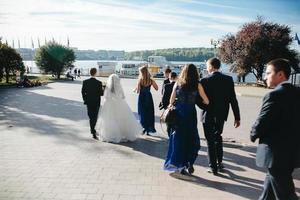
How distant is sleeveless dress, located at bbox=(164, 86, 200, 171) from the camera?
641cm

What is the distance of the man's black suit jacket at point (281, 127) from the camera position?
3801 mm

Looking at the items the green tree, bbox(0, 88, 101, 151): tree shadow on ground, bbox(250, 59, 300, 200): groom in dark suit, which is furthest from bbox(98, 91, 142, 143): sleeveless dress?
the green tree

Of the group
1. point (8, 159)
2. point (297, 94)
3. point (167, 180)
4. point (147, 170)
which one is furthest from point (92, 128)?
point (297, 94)

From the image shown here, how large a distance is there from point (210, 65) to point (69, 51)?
1516 inches

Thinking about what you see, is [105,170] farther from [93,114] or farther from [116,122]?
[93,114]

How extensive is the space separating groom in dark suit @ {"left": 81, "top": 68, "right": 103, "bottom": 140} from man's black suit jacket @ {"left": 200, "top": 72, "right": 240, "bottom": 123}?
398 centimetres

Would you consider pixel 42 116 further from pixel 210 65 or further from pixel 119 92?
pixel 210 65

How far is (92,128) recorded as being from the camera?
9.71 m

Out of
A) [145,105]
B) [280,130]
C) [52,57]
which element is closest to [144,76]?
[145,105]

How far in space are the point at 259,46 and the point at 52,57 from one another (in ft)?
77.5

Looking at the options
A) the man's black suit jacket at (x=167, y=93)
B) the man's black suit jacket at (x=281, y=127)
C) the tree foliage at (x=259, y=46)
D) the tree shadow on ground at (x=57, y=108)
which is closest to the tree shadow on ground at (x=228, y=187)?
the man's black suit jacket at (x=281, y=127)

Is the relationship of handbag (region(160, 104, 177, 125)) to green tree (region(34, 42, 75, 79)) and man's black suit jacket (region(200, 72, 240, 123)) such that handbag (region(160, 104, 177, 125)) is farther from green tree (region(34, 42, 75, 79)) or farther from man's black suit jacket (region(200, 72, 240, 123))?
green tree (region(34, 42, 75, 79))

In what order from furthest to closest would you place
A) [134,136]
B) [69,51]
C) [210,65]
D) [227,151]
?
1. [69,51]
2. [134,136]
3. [227,151]
4. [210,65]

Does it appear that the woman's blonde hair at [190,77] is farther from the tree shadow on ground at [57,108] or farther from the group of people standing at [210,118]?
the tree shadow on ground at [57,108]
